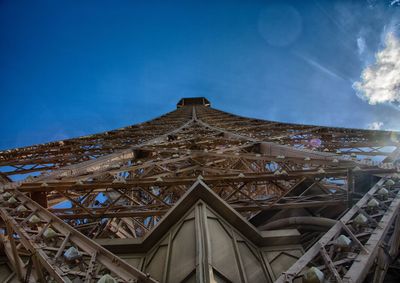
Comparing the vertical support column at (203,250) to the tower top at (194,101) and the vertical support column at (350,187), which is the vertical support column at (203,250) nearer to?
the vertical support column at (350,187)

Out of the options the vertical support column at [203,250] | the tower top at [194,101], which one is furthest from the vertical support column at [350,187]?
the tower top at [194,101]

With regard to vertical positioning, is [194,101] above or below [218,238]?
above

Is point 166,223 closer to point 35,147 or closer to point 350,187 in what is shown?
point 350,187

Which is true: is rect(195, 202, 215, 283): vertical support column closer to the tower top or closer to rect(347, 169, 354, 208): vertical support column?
rect(347, 169, 354, 208): vertical support column

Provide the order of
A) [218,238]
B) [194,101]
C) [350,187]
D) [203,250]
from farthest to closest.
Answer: [194,101], [350,187], [218,238], [203,250]

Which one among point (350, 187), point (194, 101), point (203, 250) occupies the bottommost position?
point (203, 250)

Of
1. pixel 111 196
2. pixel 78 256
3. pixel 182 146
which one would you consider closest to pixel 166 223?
pixel 78 256

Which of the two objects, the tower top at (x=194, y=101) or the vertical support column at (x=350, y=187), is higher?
the tower top at (x=194, y=101)

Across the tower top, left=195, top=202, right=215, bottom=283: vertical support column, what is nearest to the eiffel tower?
left=195, top=202, right=215, bottom=283: vertical support column

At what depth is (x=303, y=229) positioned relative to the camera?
4871 mm

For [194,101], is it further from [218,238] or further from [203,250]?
[203,250]

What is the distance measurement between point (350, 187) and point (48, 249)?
4.43 m

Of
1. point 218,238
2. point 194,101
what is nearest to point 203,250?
point 218,238

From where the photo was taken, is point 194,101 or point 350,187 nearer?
point 350,187
